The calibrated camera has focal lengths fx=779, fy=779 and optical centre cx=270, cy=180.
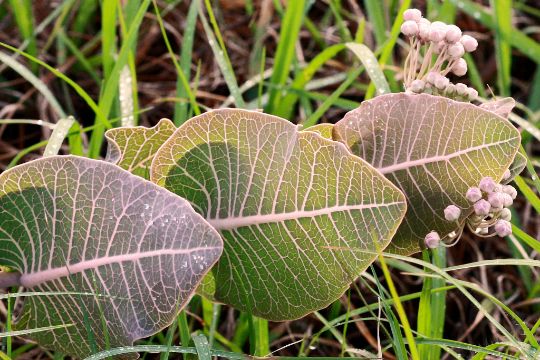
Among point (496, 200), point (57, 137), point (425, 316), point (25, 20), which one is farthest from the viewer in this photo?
point (25, 20)

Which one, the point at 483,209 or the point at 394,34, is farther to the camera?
the point at 394,34

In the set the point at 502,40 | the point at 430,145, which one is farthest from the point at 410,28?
the point at 502,40

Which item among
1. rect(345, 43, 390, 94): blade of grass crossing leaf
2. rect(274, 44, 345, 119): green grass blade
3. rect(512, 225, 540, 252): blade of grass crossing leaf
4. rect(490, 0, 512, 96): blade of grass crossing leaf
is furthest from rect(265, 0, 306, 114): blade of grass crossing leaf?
rect(512, 225, 540, 252): blade of grass crossing leaf

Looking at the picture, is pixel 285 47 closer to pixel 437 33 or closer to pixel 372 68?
pixel 372 68

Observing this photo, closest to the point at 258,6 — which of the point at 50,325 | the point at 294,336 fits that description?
the point at 294,336

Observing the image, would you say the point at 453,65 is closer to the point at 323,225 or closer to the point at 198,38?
the point at 323,225
